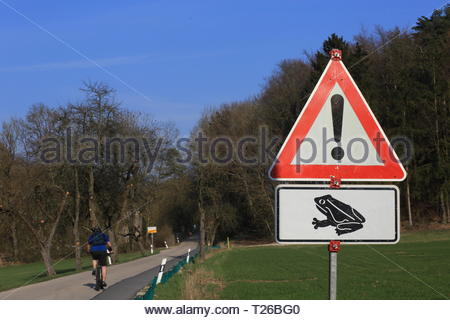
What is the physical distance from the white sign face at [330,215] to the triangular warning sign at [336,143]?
0.09 m

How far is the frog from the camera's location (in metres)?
3.66

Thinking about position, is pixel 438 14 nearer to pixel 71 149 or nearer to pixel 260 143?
pixel 260 143

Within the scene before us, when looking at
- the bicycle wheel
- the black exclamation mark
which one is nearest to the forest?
the bicycle wheel

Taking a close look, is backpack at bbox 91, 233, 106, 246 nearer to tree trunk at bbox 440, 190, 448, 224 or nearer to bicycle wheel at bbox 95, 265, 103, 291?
bicycle wheel at bbox 95, 265, 103, 291

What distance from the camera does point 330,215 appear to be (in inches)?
144

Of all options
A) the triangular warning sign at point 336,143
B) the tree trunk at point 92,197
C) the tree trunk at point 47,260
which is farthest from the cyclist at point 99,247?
the tree trunk at point 92,197

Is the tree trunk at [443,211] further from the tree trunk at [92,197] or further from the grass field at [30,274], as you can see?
the tree trunk at [92,197]

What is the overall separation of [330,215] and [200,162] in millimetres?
44403

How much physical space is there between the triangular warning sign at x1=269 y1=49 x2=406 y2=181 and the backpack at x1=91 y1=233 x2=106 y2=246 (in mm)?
11468

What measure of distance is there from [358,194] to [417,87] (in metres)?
54.5

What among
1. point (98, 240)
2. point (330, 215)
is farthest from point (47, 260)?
point (330, 215)

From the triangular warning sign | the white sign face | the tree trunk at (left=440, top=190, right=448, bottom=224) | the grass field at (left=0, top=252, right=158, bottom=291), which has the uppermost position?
the triangular warning sign

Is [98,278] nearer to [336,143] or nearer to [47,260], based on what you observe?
[336,143]
